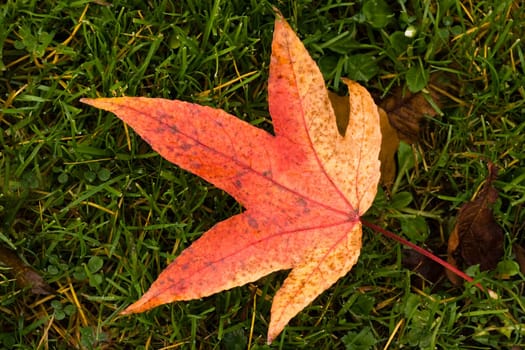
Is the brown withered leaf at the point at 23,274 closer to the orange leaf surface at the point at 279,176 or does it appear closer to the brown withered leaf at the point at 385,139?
the orange leaf surface at the point at 279,176

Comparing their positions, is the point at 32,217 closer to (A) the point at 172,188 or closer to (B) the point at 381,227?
(A) the point at 172,188

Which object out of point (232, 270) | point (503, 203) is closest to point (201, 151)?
point (232, 270)

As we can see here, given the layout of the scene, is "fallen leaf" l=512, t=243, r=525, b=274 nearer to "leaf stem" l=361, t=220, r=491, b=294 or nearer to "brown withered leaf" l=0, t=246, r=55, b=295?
"leaf stem" l=361, t=220, r=491, b=294

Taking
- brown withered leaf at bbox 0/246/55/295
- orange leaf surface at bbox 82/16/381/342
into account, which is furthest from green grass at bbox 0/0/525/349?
orange leaf surface at bbox 82/16/381/342

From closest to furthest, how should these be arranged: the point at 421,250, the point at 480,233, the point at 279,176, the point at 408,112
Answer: the point at 279,176 < the point at 421,250 < the point at 480,233 < the point at 408,112

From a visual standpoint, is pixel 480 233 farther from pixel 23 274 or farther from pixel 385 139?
pixel 23 274

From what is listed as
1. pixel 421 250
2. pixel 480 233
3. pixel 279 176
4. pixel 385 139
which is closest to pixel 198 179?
pixel 279 176
